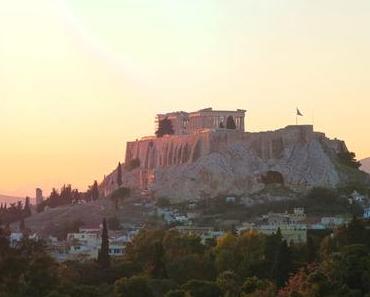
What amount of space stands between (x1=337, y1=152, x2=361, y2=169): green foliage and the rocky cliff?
1.81 ft

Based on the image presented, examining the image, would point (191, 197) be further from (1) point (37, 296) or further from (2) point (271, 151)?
(1) point (37, 296)

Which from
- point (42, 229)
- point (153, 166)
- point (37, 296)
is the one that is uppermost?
point (153, 166)

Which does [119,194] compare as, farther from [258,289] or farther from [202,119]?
[258,289]

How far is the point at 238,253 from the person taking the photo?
39.6m

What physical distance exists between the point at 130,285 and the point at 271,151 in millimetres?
43889

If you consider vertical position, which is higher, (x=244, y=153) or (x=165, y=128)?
(x=165, y=128)

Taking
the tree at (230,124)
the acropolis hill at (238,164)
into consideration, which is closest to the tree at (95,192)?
the acropolis hill at (238,164)

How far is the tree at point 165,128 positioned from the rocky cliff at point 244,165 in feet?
14.9

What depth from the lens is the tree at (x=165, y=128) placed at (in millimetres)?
80875

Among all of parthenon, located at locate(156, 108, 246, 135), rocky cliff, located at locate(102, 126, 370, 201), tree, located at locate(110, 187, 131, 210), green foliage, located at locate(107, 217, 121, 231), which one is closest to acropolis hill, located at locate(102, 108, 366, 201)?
rocky cliff, located at locate(102, 126, 370, 201)

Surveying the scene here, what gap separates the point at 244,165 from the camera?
7225cm

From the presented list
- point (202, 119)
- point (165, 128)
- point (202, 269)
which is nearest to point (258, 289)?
point (202, 269)

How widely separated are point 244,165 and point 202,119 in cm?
880

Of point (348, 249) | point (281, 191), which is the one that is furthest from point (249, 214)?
point (348, 249)
